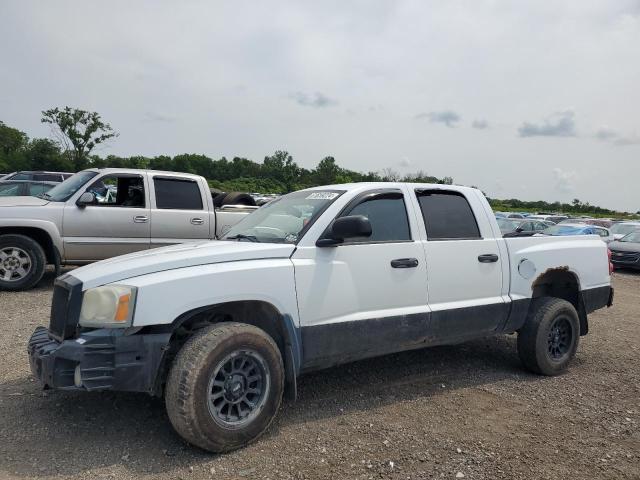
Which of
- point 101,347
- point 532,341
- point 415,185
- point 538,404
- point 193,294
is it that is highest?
point 415,185

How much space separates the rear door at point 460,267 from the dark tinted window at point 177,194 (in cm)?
540

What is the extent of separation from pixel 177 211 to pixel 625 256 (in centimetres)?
1349

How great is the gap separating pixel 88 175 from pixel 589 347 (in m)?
7.66

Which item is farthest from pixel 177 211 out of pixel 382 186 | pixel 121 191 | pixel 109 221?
pixel 382 186

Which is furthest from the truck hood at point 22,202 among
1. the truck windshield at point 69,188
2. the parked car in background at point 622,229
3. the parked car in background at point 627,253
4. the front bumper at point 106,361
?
the parked car in background at point 622,229

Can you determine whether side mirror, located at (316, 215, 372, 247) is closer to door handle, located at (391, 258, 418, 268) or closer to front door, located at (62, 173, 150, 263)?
door handle, located at (391, 258, 418, 268)

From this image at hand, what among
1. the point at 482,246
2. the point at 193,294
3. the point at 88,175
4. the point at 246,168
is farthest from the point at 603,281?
the point at 246,168

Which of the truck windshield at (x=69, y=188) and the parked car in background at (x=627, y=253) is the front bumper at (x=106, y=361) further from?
the parked car in background at (x=627, y=253)

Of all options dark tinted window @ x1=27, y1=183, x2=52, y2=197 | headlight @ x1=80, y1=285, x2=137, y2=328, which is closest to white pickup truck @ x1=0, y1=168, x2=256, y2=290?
headlight @ x1=80, y1=285, x2=137, y2=328

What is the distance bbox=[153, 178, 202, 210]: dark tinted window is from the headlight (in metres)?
5.73

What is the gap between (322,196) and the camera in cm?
443

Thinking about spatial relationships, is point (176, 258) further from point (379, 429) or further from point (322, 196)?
point (379, 429)

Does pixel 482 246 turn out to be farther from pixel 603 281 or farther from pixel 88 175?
pixel 88 175

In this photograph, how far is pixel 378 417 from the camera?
13.4 ft
